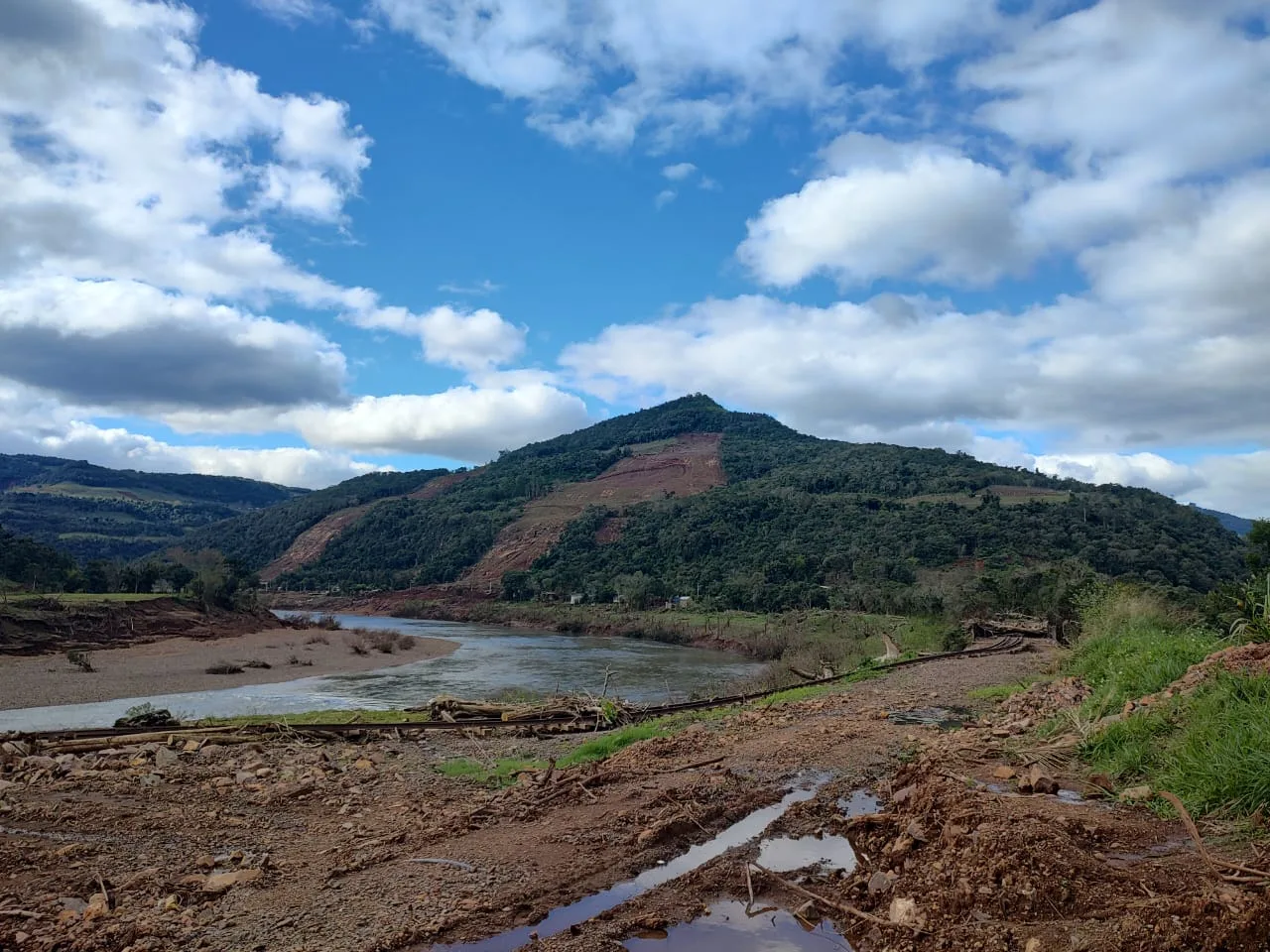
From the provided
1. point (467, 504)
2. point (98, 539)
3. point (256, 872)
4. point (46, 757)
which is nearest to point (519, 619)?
point (467, 504)

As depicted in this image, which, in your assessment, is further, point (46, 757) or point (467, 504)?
point (467, 504)

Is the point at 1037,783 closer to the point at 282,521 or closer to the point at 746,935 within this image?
the point at 746,935

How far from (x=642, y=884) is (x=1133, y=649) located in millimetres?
9510

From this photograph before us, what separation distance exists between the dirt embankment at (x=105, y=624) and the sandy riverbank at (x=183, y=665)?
1257mm

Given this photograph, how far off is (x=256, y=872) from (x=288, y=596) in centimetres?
9752

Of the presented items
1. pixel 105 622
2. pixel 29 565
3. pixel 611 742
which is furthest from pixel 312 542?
pixel 611 742

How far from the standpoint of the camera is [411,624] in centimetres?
7138

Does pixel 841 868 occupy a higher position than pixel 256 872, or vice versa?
pixel 841 868

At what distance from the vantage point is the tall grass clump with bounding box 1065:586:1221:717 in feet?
30.3

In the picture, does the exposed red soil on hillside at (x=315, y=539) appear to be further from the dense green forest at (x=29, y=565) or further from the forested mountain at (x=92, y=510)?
the dense green forest at (x=29, y=565)

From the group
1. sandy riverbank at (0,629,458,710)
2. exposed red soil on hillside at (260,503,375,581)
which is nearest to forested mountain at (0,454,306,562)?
exposed red soil on hillside at (260,503,375,581)

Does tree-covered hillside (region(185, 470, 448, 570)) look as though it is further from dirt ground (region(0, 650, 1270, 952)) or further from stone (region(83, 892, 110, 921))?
stone (region(83, 892, 110, 921))

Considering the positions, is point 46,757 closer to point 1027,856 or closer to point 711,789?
point 711,789

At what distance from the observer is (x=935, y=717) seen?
1259cm
